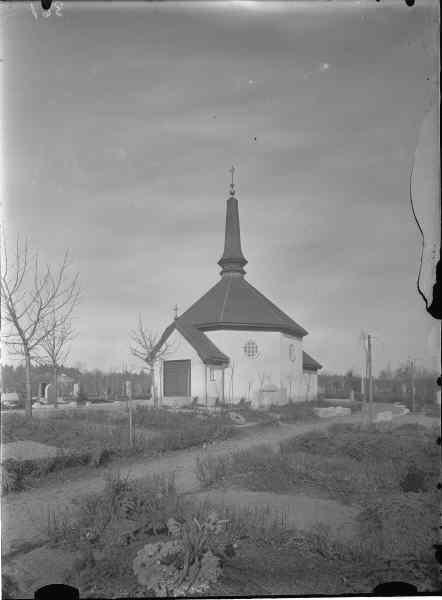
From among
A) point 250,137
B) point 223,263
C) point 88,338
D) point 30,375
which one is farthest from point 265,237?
point 30,375

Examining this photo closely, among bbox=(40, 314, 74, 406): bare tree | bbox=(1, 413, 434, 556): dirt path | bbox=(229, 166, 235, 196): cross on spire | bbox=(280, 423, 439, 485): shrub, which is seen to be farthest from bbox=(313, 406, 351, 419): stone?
bbox=(40, 314, 74, 406): bare tree

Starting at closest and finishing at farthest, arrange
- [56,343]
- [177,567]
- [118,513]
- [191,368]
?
1. [177,567]
2. [118,513]
3. [56,343]
4. [191,368]

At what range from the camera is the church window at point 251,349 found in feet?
8.32

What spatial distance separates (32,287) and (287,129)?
58.9 inches

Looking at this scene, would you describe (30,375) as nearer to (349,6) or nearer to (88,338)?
(88,338)

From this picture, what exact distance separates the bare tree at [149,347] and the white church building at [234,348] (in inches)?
1.8

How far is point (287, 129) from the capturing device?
8.13 ft

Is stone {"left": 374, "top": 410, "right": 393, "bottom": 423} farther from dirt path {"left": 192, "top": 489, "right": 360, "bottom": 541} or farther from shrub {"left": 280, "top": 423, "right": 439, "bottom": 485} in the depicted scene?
dirt path {"left": 192, "top": 489, "right": 360, "bottom": 541}

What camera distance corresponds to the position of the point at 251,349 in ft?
8.34

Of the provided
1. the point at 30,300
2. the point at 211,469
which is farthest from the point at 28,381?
the point at 211,469

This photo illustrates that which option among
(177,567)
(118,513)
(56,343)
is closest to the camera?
(177,567)

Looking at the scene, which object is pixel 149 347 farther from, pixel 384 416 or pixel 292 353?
pixel 384 416

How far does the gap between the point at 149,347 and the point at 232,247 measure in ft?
2.22

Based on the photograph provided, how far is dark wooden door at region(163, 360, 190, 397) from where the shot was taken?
248 cm
